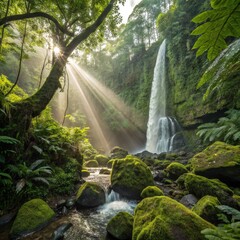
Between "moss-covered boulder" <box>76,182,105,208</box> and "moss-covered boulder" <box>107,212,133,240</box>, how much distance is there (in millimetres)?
1618

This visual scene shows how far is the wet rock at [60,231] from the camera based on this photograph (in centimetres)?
340

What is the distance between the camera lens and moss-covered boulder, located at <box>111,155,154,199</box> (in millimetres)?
5785

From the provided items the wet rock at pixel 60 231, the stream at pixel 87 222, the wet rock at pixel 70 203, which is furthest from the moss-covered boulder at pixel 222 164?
the wet rock at pixel 60 231

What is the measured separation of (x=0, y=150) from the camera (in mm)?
4406

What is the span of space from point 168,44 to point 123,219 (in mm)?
21550

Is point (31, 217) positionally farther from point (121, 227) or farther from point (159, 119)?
point (159, 119)

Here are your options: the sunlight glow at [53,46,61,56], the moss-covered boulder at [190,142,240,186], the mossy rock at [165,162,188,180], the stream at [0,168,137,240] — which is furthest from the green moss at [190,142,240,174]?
the sunlight glow at [53,46,61,56]

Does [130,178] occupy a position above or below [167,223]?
below

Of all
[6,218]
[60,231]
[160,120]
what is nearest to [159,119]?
[160,120]

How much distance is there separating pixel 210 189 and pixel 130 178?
257 centimetres

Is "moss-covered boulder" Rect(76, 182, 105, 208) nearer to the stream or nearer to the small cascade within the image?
the stream

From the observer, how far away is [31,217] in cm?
377

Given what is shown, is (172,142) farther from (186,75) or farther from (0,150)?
(0,150)

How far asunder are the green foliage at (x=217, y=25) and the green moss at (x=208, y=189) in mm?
4635
